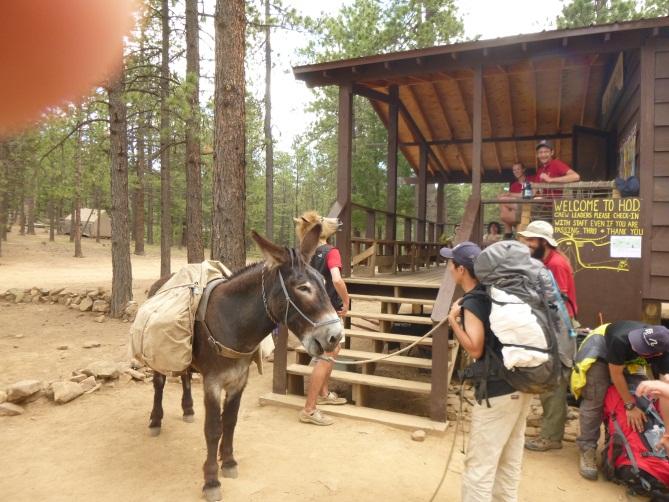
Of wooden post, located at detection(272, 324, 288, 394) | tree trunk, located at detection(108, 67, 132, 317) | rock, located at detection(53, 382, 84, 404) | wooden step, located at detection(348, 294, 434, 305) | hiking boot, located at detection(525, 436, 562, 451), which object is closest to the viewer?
hiking boot, located at detection(525, 436, 562, 451)

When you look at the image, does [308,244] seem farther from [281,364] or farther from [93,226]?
[93,226]

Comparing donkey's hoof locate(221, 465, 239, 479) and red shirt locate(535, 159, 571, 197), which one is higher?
red shirt locate(535, 159, 571, 197)

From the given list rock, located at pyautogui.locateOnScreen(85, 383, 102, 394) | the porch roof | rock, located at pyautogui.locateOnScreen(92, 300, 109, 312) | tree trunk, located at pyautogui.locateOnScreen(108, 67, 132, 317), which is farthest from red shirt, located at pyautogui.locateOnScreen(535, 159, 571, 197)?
rock, located at pyautogui.locateOnScreen(92, 300, 109, 312)

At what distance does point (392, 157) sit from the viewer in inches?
332

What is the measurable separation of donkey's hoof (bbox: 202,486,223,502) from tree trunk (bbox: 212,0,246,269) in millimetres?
3861

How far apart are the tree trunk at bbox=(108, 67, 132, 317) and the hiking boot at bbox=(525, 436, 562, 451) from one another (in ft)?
29.9

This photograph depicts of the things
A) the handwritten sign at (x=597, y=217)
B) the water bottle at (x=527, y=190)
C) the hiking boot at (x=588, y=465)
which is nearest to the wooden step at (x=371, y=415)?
the hiking boot at (x=588, y=465)

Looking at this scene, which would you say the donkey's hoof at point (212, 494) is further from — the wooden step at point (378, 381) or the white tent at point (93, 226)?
the white tent at point (93, 226)

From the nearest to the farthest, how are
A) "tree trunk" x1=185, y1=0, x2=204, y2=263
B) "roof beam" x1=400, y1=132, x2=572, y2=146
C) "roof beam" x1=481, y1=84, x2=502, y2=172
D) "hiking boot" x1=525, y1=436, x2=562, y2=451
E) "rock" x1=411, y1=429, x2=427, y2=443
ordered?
"hiking boot" x1=525, y1=436, x2=562, y2=451 → "rock" x1=411, y1=429, x2=427, y2=443 → "roof beam" x1=481, y1=84, x2=502, y2=172 → "roof beam" x1=400, y1=132, x2=572, y2=146 → "tree trunk" x1=185, y1=0, x2=204, y2=263

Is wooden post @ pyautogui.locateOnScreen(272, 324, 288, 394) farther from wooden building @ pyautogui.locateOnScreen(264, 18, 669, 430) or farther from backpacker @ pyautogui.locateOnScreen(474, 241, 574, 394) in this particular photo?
backpacker @ pyautogui.locateOnScreen(474, 241, 574, 394)

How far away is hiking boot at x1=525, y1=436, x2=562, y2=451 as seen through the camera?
4.37 meters

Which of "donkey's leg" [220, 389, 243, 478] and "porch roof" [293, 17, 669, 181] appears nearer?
"donkey's leg" [220, 389, 243, 478]

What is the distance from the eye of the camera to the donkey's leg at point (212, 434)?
3441 mm

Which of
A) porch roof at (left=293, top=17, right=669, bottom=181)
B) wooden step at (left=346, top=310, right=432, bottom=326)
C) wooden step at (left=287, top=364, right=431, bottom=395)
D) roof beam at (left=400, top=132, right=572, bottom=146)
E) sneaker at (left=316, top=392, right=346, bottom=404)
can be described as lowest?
sneaker at (left=316, top=392, right=346, bottom=404)
